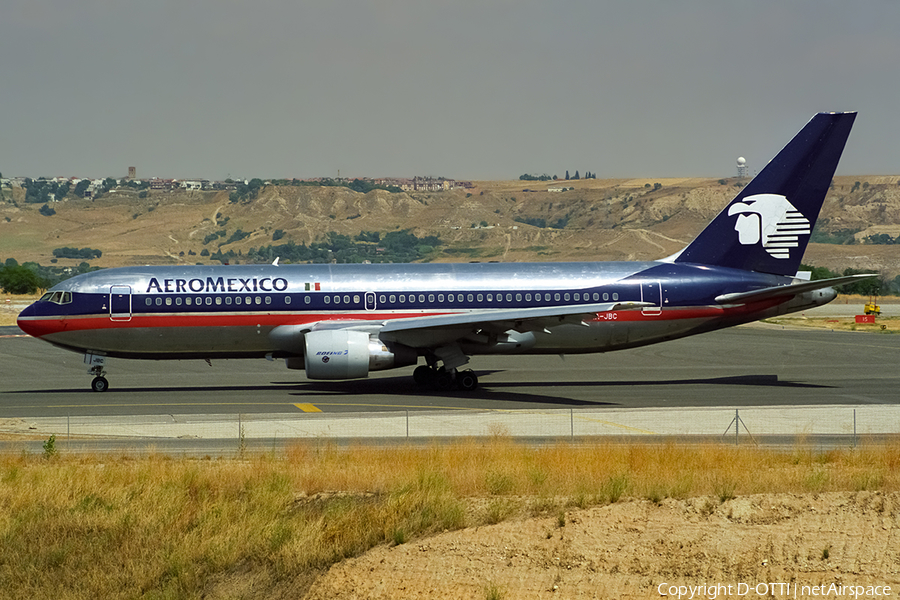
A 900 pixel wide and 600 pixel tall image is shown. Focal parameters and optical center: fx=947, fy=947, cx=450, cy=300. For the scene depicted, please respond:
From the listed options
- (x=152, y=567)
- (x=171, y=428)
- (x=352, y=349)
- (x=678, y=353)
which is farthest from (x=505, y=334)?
(x=152, y=567)

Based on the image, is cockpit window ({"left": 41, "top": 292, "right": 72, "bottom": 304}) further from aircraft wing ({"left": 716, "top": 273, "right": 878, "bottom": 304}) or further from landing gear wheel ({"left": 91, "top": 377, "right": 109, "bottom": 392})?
aircraft wing ({"left": 716, "top": 273, "right": 878, "bottom": 304})

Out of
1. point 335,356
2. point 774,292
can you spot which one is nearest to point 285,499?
point 335,356

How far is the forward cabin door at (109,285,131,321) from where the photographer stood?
33.7 m

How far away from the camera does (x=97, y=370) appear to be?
35.0 m

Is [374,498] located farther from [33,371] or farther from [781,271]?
[33,371]

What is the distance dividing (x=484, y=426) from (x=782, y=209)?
16.7m

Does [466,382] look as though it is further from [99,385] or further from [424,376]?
[99,385]

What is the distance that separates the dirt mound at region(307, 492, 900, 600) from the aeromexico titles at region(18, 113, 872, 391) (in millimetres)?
17989

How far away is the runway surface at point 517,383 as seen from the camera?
1218 inches

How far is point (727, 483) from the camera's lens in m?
16.0

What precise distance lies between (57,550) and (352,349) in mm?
17440

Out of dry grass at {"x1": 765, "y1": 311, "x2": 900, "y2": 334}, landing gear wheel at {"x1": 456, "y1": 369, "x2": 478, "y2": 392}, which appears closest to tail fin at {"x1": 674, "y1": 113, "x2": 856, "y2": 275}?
landing gear wheel at {"x1": 456, "y1": 369, "x2": 478, "y2": 392}

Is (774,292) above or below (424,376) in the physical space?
above

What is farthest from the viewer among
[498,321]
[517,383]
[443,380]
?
[517,383]
